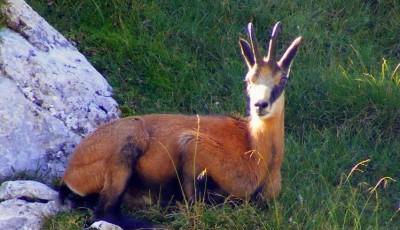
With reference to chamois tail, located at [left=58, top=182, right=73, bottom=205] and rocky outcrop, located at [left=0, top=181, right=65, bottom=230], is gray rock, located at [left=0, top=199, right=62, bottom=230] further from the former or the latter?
chamois tail, located at [left=58, top=182, right=73, bottom=205]

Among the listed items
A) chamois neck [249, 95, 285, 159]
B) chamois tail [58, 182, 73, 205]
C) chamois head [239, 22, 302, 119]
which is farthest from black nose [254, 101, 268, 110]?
chamois tail [58, 182, 73, 205]

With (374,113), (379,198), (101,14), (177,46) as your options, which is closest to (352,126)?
(374,113)

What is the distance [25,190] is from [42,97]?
3.95 feet

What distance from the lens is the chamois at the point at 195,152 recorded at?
7316 mm

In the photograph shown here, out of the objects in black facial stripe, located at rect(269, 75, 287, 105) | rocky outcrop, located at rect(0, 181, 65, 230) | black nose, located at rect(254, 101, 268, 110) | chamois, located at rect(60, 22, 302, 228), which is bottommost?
rocky outcrop, located at rect(0, 181, 65, 230)

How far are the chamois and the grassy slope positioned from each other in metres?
0.25

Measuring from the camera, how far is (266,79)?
24.1ft

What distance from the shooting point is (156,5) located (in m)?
9.91

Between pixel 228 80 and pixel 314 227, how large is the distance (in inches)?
110

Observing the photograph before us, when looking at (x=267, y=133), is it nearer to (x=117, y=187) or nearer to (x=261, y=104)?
(x=261, y=104)

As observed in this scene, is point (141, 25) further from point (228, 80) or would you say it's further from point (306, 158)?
point (306, 158)

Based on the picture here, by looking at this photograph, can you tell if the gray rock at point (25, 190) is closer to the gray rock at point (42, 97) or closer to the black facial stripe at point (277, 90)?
the gray rock at point (42, 97)

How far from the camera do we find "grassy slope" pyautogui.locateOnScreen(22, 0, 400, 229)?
25.9 feet

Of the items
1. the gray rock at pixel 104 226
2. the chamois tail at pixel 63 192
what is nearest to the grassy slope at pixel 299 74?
the chamois tail at pixel 63 192
